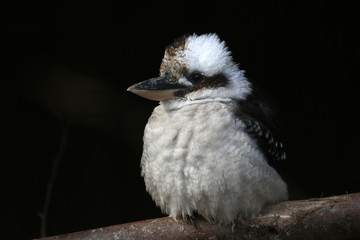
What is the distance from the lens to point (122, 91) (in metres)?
3.03

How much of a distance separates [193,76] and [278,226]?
2.11 ft

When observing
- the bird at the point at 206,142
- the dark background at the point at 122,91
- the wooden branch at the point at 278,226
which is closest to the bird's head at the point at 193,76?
the bird at the point at 206,142

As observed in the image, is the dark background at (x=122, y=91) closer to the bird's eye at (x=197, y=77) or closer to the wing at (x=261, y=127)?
the wing at (x=261, y=127)

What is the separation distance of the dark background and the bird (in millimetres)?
915

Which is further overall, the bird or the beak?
the beak

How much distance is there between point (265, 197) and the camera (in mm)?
1876

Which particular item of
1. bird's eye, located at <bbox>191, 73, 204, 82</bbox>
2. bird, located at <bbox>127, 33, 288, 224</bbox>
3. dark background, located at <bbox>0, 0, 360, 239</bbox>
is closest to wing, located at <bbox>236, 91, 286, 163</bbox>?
bird, located at <bbox>127, 33, 288, 224</bbox>

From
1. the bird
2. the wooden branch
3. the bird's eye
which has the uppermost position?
the bird's eye

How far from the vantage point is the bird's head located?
1.93 meters

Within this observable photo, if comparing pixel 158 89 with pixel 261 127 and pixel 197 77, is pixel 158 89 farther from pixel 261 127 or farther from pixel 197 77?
pixel 261 127

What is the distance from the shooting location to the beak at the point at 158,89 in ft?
6.26

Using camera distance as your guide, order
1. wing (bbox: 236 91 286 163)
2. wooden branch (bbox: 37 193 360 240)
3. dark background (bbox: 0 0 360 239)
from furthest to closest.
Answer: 1. dark background (bbox: 0 0 360 239)
2. wing (bbox: 236 91 286 163)
3. wooden branch (bbox: 37 193 360 240)

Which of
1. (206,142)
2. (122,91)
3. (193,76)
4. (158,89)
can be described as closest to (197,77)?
(193,76)

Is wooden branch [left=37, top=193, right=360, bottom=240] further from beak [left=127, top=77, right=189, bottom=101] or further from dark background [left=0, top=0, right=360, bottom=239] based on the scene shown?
dark background [left=0, top=0, right=360, bottom=239]
